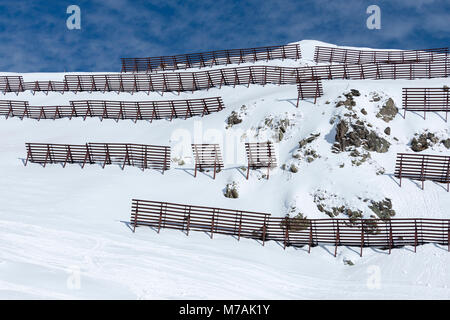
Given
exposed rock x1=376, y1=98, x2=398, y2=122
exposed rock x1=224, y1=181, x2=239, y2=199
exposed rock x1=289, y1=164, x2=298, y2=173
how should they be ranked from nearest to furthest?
exposed rock x1=224, y1=181, x2=239, y2=199 < exposed rock x1=289, y1=164, x2=298, y2=173 < exposed rock x1=376, y1=98, x2=398, y2=122

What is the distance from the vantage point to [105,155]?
28938mm

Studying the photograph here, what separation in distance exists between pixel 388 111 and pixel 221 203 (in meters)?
15.9

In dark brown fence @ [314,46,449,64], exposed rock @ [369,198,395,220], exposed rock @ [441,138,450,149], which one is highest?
dark brown fence @ [314,46,449,64]

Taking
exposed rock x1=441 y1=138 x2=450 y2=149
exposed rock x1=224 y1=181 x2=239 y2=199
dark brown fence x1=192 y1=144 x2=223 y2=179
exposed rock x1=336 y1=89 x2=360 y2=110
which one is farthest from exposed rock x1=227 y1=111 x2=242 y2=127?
exposed rock x1=441 y1=138 x2=450 y2=149

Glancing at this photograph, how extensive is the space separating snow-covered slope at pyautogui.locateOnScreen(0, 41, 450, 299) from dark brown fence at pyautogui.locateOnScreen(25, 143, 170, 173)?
1.00m

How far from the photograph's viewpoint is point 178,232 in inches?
823

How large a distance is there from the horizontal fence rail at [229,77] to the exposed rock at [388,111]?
9576mm

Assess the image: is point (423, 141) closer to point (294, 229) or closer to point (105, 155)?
point (294, 229)

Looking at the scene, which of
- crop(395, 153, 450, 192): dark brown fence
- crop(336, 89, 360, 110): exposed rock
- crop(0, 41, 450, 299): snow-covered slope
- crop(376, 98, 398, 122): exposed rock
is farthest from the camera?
crop(336, 89, 360, 110): exposed rock

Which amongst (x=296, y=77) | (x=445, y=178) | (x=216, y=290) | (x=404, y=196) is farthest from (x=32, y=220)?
(x=296, y=77)

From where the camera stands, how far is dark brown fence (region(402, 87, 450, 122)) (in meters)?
30.2

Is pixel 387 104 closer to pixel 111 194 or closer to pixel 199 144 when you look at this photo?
pixel 199 144

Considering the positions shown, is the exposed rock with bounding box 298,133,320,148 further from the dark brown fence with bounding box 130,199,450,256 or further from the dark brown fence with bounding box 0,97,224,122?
the dark brown fence with bounding box 0,97,224,122

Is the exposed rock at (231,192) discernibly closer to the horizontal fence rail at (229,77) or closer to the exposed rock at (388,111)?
the exposed rock at (388,111)
